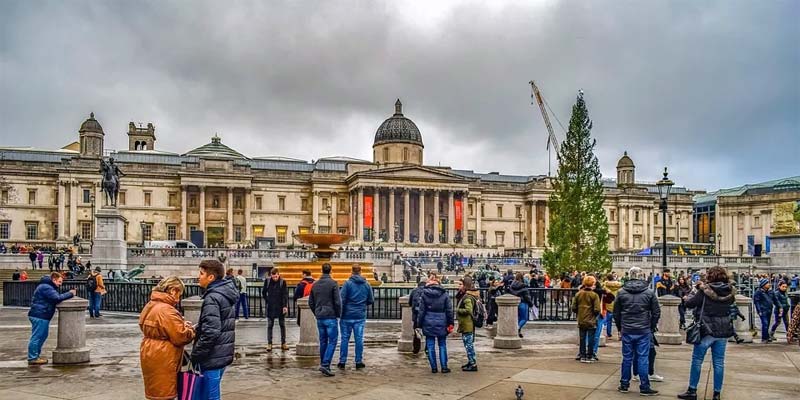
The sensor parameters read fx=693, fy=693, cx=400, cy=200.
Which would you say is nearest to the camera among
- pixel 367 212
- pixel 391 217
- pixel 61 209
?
pixel 61 209

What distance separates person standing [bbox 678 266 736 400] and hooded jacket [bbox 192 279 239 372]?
6.75 m

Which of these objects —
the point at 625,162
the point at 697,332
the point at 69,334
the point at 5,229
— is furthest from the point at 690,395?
the point at 625,162

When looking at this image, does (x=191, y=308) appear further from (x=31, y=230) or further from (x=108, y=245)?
(x=31, y=230)

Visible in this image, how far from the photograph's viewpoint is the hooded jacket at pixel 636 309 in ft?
36.0

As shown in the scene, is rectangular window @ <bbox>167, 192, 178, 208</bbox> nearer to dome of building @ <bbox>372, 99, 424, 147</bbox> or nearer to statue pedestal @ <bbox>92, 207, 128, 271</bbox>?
dome of building @ <bbox>372, 99, 424, 147</bbox>

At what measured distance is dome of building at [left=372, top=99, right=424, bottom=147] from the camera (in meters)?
90.1

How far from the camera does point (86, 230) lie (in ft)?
254

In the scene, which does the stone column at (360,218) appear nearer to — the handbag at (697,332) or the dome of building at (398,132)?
the dome of building at (398,132)

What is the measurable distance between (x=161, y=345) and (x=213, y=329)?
1.90 ft

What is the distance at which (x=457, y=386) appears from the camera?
1137cm

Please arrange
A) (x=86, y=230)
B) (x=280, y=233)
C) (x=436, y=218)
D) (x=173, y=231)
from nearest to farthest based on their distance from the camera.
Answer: (x=86, y=230) → (x=173, y=231) → (x=280, y=233) → (x=436, y=218)

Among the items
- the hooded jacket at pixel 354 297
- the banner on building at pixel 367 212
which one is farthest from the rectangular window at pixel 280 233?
the hooded jacket at pixel 354 297

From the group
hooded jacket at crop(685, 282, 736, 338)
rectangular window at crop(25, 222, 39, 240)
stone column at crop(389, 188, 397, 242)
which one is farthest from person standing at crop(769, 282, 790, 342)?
rectangular window at crop(25, 222, 39, 240)

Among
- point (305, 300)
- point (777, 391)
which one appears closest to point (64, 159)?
point (305, 300)
